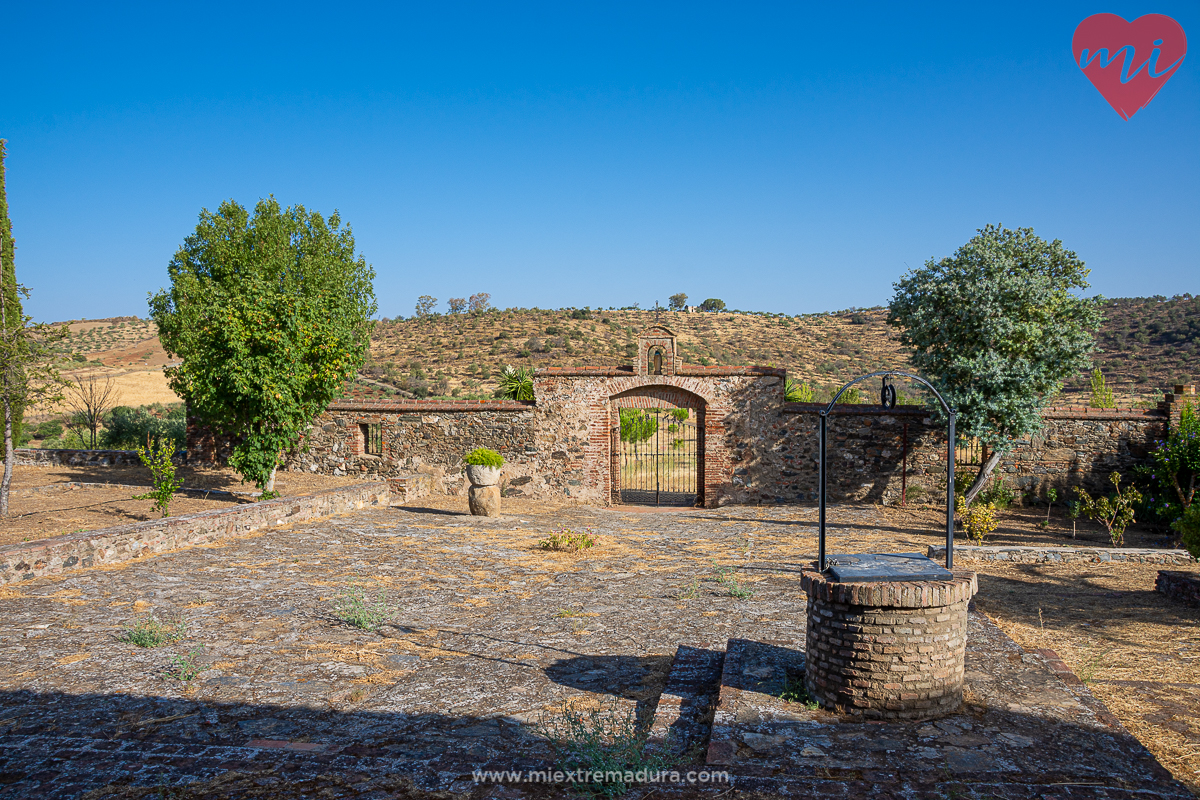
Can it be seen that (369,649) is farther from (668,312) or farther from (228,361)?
(668,312)

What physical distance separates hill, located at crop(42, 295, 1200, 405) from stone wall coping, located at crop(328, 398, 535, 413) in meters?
11.5

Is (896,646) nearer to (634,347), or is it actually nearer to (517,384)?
(517,384)

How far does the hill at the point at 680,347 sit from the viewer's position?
32031mm

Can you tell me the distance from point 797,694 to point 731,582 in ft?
11.8

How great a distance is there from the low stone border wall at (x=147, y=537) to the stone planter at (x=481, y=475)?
268 cm

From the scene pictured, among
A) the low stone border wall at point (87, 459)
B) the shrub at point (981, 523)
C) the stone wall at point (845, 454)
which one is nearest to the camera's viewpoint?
the shrub at point (981, 523)

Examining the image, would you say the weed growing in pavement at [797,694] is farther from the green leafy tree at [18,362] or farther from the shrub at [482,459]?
the green leafy tree at [18,362]

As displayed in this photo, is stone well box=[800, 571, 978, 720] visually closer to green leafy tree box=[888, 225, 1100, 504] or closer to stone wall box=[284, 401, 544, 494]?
green leafy tree box=[888, 225, 1100, 504]

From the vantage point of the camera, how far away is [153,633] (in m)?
6.13

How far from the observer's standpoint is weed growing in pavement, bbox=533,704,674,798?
12.3 ft

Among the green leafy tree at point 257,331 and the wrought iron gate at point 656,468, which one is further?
the wrought iron gate at point 656,468

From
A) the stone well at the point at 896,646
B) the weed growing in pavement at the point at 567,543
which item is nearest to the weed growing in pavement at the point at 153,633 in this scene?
the weed growing in pavement at the point at 567,543

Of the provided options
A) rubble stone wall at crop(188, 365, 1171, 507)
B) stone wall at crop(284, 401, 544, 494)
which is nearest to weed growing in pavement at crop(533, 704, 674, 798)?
rubble stone wall at crop(188, 365, 1171, 507)

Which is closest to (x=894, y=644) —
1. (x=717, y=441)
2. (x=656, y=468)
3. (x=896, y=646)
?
(x=896, y=646)
